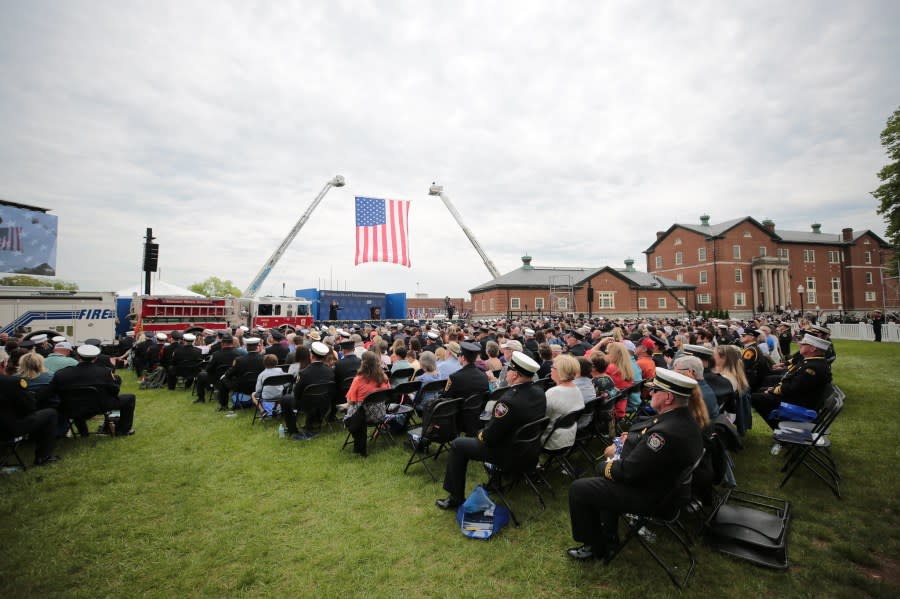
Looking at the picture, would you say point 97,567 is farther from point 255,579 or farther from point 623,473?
point 623,473

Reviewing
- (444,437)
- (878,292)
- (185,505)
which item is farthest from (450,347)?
(878,292)

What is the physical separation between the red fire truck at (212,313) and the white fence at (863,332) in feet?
116

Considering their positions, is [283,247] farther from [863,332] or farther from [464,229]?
[863,332]

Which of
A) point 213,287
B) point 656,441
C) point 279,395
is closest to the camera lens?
point 656,441

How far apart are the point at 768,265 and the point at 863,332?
3644 centimetres

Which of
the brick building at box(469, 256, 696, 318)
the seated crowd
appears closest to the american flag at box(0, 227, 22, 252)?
the seated crowd

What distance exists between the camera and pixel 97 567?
3523 millimetres

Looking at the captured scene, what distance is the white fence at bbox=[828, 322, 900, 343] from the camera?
953 inches

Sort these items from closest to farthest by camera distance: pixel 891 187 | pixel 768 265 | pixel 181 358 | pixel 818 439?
pixel 818 439, pixel 181 358, pixel 891 187, pixel 768 265

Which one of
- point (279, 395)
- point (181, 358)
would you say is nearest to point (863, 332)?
point (279, 395)

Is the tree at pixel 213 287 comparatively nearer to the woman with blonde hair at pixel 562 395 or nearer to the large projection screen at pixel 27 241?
the large projection screen at pixel 27 241

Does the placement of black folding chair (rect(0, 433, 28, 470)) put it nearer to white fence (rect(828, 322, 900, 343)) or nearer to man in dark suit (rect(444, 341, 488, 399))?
man in dark suit (rect(444, 341, 488, 399))

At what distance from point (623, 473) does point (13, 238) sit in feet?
121

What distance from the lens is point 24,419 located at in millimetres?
5465
